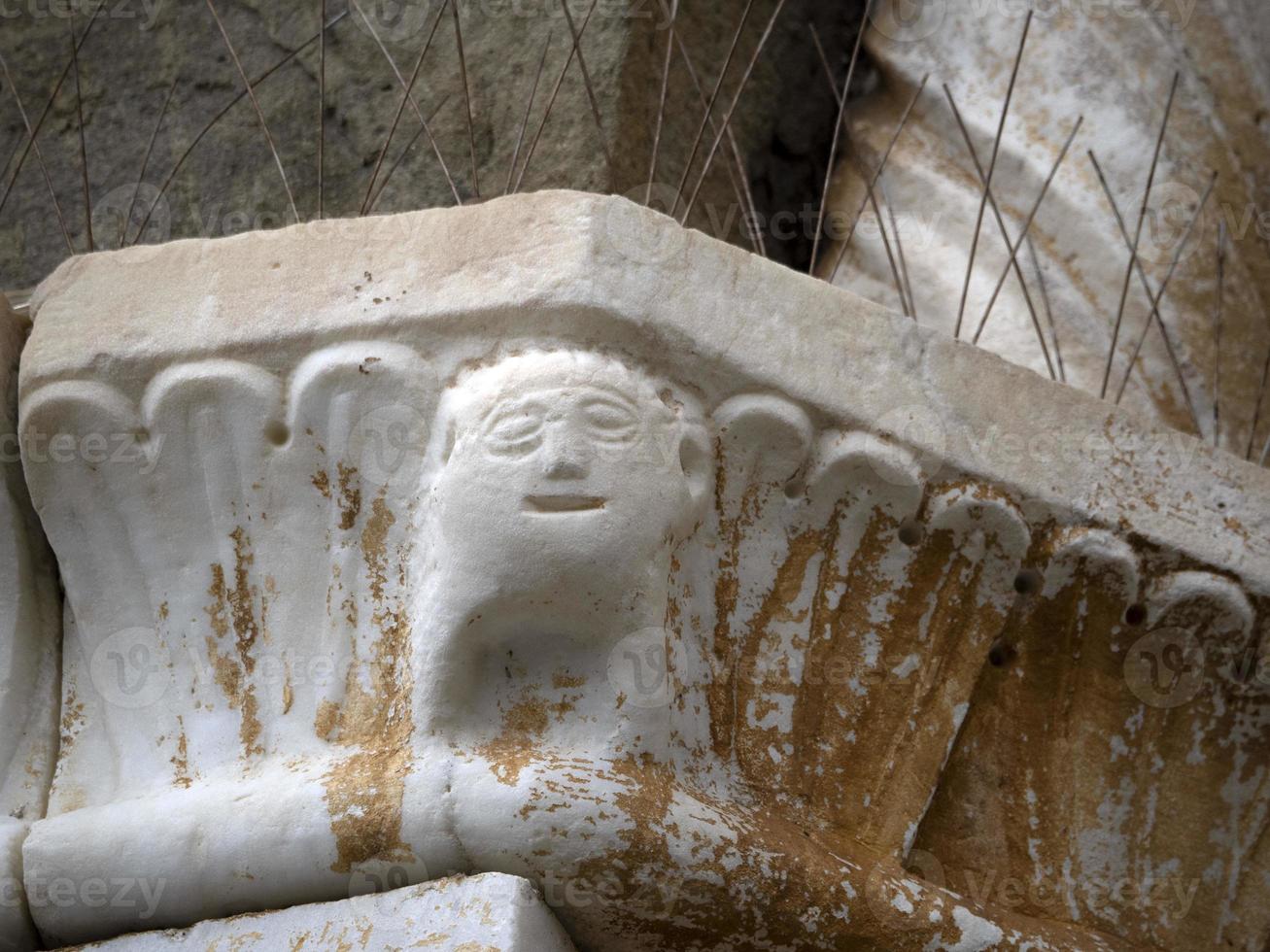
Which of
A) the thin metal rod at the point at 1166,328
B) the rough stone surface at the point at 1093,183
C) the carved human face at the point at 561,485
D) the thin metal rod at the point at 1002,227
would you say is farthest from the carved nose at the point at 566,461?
the rough stone surface at the point at 1093,183

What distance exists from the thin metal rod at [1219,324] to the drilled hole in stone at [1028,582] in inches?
16.1

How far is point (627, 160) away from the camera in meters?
2.40

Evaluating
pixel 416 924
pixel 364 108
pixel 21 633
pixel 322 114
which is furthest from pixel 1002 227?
pixel 21 633

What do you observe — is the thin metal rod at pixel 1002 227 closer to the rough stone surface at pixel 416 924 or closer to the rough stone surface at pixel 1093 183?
the rough stone surface at pixel 1093 183

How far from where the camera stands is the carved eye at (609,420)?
1.70 meters

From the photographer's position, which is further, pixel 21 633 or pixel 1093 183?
pixel 1093 183

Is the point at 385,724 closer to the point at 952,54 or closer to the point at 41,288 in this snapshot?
the point at 41,288

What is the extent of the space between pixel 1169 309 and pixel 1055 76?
0.39m

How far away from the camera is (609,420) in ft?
5.60

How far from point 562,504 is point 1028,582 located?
1.84 ft

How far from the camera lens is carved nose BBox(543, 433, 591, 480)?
166 cm

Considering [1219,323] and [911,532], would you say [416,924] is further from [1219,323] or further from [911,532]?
[1219,323]

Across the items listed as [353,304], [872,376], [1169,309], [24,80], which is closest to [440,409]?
[353,304]

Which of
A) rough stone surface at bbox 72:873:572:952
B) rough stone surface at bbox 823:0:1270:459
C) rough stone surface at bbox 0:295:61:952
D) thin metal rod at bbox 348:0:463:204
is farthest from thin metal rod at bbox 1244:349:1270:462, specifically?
rough stone surface at bbox 0:295:61:952
